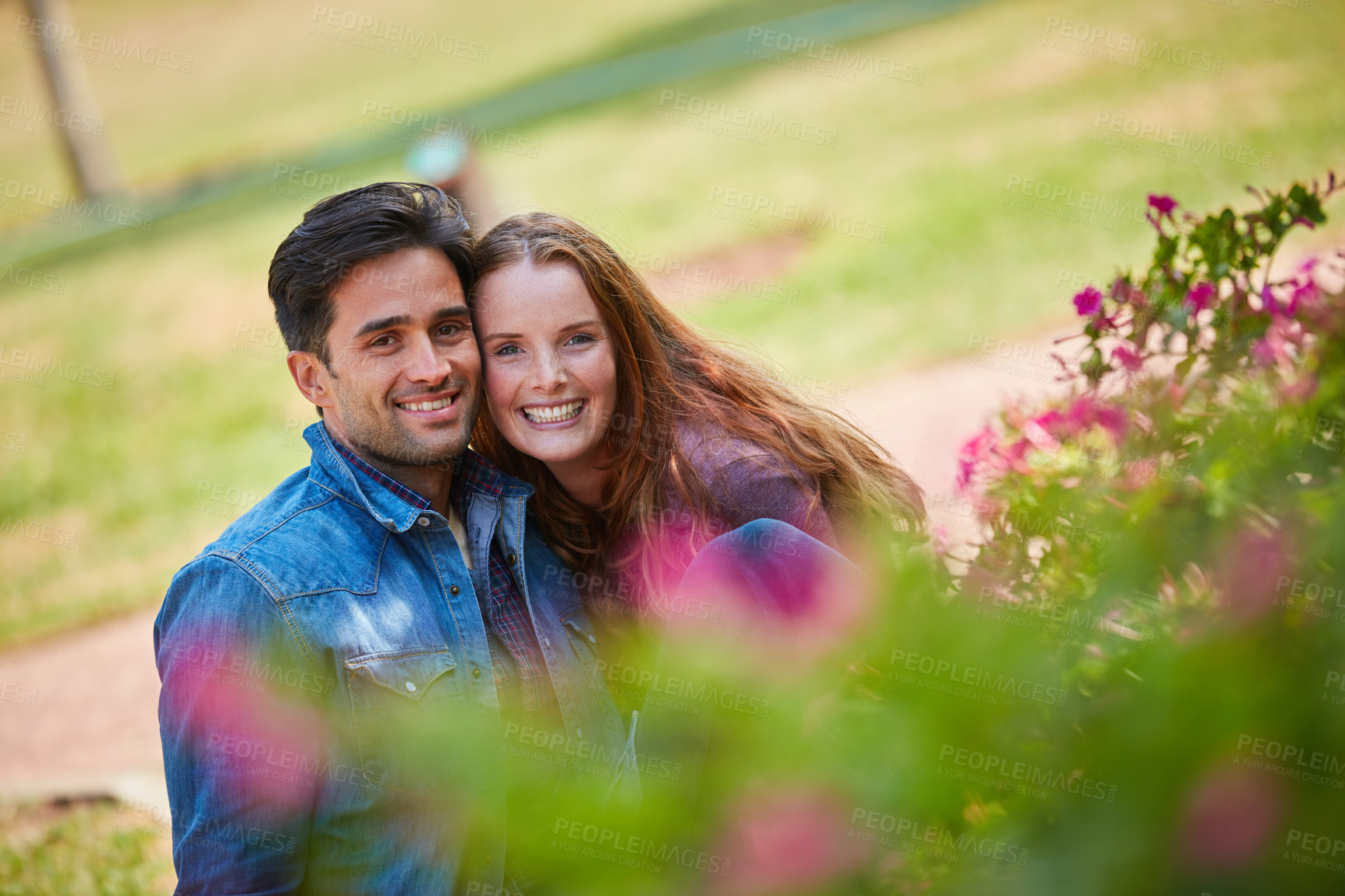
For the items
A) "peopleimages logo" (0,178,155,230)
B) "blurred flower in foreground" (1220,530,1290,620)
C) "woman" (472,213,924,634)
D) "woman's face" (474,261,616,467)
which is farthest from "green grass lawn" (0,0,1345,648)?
"blurred flower in foreground" (1220,530,1290,620)

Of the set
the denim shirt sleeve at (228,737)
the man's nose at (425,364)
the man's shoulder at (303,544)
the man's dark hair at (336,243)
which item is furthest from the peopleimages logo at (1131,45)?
the denim shirt sleeve at (228,737)

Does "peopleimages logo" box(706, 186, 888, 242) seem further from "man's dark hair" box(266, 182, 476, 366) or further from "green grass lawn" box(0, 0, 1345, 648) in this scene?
"man's dark hair" box(266, 182, 476, 366)

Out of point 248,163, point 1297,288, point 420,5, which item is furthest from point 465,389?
point 420,5

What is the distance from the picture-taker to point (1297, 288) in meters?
2.31

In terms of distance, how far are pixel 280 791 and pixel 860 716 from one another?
1835mm

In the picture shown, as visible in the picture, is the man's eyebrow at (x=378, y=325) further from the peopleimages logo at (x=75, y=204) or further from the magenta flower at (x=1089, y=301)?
the peopleimages logo at (x=75, y=204)

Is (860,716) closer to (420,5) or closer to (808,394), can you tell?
(808,394)

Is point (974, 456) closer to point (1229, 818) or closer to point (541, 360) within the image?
point (541, 360)

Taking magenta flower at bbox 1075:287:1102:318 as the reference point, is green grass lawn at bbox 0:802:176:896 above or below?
below

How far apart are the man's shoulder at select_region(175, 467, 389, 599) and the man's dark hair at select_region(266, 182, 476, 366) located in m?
0.39

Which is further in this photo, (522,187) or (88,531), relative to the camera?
(522,187)

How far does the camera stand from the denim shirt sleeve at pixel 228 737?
7.21ft

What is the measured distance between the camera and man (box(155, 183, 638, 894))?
222cm

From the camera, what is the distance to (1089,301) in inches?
102
